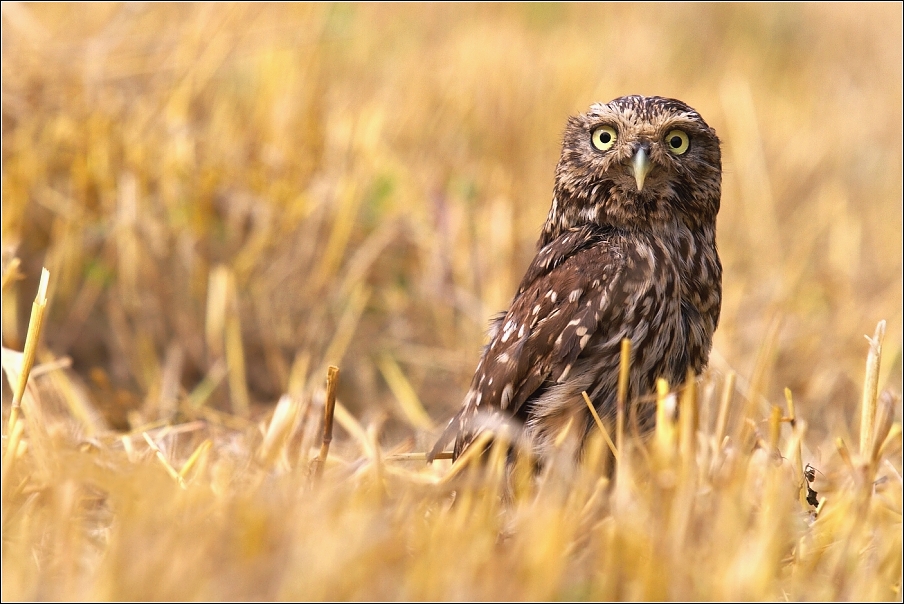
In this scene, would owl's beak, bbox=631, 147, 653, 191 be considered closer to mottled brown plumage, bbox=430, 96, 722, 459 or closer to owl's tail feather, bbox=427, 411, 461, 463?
mottled brown plumage, bbox=430, 96, 722, 459

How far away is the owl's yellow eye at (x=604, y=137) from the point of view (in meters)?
2.87

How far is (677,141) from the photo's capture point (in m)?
2.86

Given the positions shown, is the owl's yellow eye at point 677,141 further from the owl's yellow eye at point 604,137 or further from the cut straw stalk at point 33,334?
the cut straw stalk at point 33,334

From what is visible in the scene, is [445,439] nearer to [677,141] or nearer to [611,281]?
[611,281]

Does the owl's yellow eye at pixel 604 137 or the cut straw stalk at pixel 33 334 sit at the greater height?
the owl's yellow eye at pixel 604 137

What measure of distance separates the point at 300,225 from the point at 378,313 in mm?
570

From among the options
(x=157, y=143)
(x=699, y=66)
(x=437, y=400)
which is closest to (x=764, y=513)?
(x=437, y=400)

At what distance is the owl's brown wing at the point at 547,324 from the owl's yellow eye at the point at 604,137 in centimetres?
22

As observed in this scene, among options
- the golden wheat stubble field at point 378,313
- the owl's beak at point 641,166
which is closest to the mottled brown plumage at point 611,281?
the owl's beak at point 641,166

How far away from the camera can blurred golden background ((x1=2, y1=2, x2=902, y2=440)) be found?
464 centimetres

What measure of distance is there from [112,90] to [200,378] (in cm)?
140

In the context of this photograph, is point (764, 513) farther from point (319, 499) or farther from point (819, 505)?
point (319, 499)

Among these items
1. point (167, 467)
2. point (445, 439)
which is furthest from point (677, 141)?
point (167, 467)

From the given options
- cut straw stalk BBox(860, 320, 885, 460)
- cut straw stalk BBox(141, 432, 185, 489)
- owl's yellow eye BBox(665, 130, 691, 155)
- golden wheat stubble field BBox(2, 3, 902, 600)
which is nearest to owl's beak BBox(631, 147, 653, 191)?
owl's yellow eye BBox(665, 130, 691, 155)
